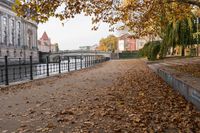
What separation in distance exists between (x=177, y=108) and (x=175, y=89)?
3.02m

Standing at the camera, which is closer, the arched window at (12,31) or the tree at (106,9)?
the tree at (106,9)

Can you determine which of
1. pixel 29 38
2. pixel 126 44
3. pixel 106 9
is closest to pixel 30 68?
pixel 106 9

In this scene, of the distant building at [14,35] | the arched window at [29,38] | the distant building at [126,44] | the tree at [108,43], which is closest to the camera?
the distant building at [14,35]

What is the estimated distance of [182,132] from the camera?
5199mm

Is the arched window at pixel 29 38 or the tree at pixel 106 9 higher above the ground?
the arched window at pixel 29 38

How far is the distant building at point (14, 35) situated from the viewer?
2861 inches

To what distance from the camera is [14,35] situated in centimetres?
8050

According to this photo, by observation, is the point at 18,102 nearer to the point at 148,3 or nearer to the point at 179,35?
the point at 148,3

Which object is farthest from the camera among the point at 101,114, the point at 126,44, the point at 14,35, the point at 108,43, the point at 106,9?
the point at 126,44

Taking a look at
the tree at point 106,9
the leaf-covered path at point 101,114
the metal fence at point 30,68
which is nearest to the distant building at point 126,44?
the metal fence at point 30,68

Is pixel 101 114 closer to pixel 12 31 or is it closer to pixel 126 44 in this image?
pixel 12 31

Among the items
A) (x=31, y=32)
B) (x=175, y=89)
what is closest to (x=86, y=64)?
(x=175, y=89)

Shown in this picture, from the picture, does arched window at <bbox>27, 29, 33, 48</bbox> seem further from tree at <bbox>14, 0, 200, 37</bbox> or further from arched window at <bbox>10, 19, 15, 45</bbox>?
tree at <bbox>14, 0, 200, 37</bbox>

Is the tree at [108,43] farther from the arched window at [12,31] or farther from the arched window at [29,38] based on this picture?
the arched window at [12,31]
